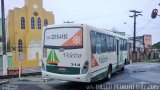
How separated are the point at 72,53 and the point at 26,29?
39.7 meters

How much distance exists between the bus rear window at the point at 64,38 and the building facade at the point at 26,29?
119 feet

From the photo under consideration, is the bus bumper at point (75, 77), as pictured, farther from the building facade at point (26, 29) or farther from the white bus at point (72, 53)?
the building facade at point (26, 29)

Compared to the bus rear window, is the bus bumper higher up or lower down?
lower down

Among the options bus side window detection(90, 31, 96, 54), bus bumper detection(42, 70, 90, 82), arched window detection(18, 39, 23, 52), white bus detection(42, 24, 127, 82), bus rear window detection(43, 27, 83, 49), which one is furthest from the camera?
arched window detection(18, 39, 23, 52)

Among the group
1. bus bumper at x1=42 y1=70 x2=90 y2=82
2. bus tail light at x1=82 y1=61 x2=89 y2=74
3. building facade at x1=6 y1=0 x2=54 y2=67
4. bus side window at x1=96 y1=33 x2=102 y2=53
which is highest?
building facade at x1=6 y1=0 x2=54 y2=67

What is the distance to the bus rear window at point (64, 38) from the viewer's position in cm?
1462

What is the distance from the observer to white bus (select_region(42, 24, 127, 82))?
1445 cm

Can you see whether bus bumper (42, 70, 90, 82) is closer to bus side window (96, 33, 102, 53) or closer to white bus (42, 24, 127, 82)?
white bus (42, 24, 127, 82)

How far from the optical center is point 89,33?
14797mm

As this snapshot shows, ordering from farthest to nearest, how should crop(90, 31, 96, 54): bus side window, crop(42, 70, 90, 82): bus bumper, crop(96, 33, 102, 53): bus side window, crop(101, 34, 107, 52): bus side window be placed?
crop(101, 34, 107, 52): bus side window < crop(96, 33, 102, 53): bus side window < crop(90, 31, 96, 54): bus side window < crop(42, 70, 90, 82): bus bumper

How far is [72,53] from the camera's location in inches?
578

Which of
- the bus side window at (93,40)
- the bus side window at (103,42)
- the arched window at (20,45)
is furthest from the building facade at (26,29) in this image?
the bus side window at (93,40)

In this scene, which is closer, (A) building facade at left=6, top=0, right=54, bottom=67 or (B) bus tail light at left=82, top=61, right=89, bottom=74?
(B) bus tail light at left=82, top=61, right=89, bottom=74

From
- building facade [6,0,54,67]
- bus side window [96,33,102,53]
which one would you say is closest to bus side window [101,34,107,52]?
bus side window [96,33,102,53]
